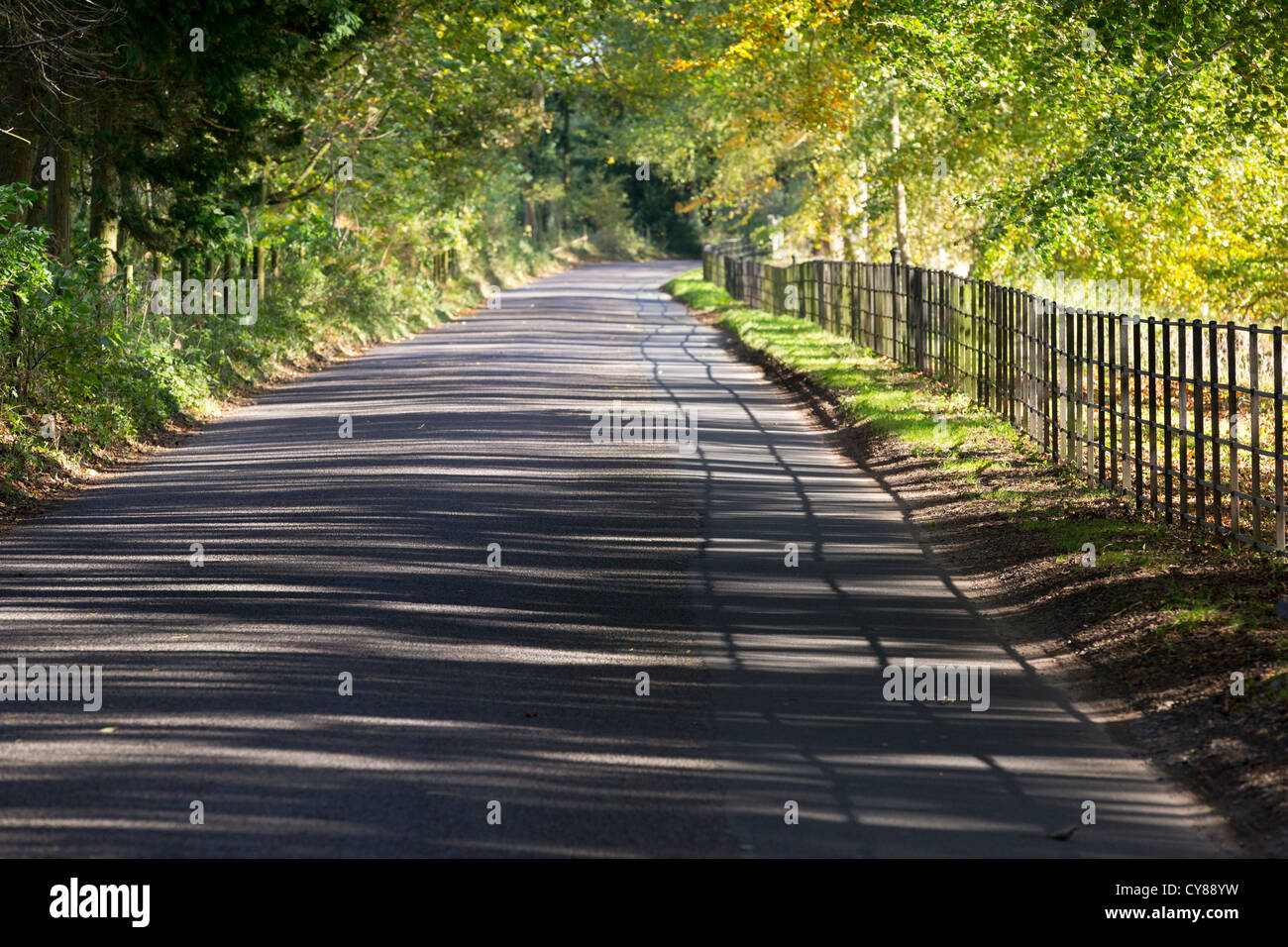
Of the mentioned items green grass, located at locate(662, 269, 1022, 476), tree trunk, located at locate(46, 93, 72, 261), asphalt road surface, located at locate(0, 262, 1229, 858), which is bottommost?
asphalt road surface, located at locate(0, 262, 1229, 858)

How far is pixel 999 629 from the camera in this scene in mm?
9242

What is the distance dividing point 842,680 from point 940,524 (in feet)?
15.2

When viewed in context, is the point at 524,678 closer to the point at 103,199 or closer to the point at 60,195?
the point at 60,195

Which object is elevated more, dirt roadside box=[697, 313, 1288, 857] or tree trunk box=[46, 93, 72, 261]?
tree trunk box=[46, 93, 72, 261]

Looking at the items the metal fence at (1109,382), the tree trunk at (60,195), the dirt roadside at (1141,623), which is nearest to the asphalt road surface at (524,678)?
the dirt roadside at (1141,623)

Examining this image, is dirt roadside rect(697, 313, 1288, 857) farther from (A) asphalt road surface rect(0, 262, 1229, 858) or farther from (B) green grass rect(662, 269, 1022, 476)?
(B) green grass rect(662, 269, 1022, 476)

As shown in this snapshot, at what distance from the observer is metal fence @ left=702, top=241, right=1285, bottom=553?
10.3m

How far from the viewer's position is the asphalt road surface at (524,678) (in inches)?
232

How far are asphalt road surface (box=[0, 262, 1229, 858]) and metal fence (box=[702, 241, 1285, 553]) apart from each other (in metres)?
1.94

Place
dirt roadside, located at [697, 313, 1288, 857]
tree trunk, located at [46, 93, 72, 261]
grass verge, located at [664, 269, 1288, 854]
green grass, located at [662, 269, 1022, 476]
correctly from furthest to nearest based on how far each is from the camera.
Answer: tree trunk, located at [46, 93, 72, 261] < green grass, located at [662, 269, 1022, 476] < grass verge, located at [664, 269, 1288, 854] < dirt roadside, located at [697, 313, 1288, 857]

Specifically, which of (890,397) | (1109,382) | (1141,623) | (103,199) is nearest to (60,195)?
(103,199)

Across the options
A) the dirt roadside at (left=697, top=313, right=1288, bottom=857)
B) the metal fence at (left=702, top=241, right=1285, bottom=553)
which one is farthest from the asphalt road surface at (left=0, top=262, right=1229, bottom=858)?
the metal fence at (left=702, top=241, right=1285, bottom=553)

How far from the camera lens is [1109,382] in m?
13.9

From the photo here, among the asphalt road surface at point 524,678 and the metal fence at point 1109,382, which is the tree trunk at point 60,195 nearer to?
the asphalt road surface at point 524,678
